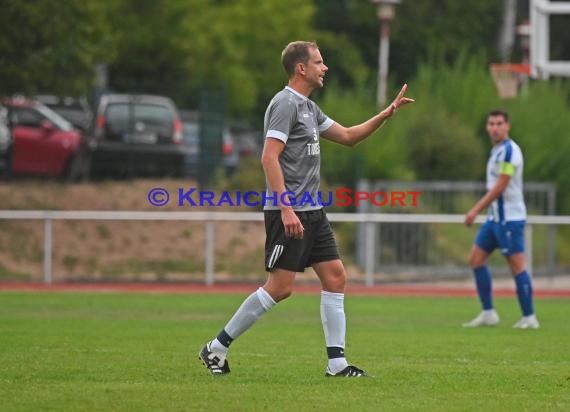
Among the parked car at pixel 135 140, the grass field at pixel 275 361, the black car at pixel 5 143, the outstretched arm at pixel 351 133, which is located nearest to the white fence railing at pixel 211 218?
the grass field at pixel 275 361

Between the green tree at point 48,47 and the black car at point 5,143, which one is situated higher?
the green tree at point 48,47

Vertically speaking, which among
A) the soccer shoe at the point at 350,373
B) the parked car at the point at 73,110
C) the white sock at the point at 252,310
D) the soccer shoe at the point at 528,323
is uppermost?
the parked car at the point at 73,110

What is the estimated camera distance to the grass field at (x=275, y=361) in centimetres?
889

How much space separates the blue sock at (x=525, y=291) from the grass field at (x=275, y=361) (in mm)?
426

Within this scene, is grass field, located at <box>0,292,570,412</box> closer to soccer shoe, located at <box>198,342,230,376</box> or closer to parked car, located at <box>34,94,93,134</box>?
soccer shoe, located at <box>198,342,230,376</box>

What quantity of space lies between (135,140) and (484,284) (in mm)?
15761

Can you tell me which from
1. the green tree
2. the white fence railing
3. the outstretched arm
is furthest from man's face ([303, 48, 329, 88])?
the green tree

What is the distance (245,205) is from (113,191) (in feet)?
10.6

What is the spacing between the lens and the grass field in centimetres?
889

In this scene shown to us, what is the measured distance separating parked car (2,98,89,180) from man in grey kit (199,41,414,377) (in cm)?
2057

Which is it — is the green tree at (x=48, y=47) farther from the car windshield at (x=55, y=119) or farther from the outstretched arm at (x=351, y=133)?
the outstretched arm at (x=351, y=133)

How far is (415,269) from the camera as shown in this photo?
83.9 ft

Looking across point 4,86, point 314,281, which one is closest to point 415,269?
point 314,281

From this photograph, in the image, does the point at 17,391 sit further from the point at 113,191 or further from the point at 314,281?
the point at 113,191
